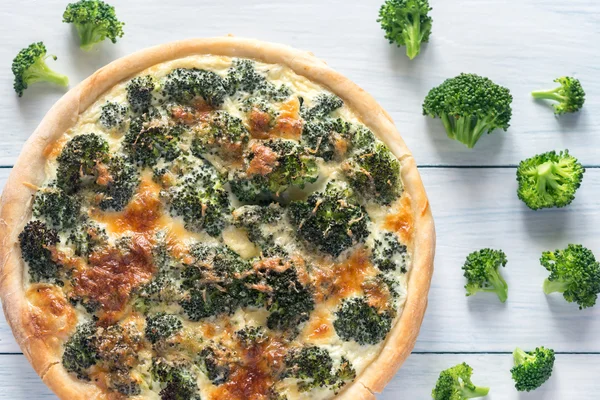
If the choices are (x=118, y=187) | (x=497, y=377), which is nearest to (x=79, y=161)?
(x=118, y=187)

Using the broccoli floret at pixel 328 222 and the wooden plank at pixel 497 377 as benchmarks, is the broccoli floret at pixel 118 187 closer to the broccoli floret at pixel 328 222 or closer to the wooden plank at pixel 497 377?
the broccoli floret at pixel 328 222

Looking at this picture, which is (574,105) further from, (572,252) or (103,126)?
(103,126)

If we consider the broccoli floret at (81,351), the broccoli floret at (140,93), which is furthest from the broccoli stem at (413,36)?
the broccoli floret at (81,351)

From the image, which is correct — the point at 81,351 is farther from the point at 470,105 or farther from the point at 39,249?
the point at 470,105

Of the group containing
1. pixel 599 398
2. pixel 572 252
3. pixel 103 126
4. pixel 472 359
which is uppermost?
pixel 103 126

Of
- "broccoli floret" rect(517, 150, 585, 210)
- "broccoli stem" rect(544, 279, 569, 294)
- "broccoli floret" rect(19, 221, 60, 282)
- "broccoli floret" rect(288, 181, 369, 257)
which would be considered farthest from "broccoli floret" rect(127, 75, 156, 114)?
"broccoli stem" rect(544, 279, 569, 294)

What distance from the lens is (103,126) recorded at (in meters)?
4.45

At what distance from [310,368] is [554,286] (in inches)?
67.4

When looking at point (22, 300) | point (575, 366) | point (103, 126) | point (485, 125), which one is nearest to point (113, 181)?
point (103, 126)

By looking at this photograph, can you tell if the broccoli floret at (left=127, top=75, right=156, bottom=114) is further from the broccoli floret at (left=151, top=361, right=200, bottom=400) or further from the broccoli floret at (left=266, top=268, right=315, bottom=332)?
the broccoli floret at (left=151, top=361, right=200, bottom=400)

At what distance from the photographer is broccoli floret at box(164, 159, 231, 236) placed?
4.30 m

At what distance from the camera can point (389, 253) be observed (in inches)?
174

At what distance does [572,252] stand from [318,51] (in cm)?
202

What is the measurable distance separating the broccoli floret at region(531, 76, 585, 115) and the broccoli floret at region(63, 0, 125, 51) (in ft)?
8.80
